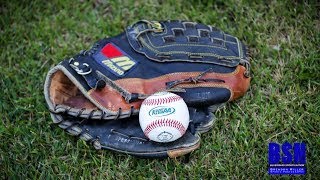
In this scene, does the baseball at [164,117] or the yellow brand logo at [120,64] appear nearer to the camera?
the baseball at [164,117]

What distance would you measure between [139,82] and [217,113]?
0.60 m

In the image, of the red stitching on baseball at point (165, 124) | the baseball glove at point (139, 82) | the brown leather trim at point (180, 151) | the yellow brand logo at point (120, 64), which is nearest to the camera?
the red stitching on baseball at point (165, 124)

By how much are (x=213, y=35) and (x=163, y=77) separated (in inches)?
22.6

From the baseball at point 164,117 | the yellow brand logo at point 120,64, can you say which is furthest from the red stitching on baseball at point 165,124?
the yellow brand logo at point 120,64

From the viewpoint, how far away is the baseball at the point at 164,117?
281 cm

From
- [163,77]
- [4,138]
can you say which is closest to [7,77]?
[4,138]

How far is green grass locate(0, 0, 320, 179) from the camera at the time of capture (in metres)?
2.99

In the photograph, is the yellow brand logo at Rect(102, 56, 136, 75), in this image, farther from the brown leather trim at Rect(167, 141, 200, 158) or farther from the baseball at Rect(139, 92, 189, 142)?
the brown leather trim at Rect(167, 141, 200, 158)

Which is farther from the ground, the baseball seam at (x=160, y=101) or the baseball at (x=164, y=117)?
the baseball seam at (x=160, y=101)

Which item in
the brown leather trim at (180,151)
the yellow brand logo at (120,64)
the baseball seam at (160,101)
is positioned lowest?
the brown leather trim at (180,151)

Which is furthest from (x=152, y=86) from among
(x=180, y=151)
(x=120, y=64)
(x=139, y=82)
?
(x=180, y=151)

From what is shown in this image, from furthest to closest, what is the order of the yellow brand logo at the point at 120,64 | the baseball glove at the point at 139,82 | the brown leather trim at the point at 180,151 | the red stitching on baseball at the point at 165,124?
the yellow brand logo at the point at 120,64 → the baseball glove at the point at 139,82 → the brown leather trim at the point at 180,151 → the red stitching on baseball at the point at 165,124

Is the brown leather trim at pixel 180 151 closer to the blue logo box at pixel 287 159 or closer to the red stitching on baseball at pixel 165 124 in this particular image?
the red stitching on baseball at pixel 165 124

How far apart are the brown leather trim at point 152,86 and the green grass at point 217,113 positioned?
0.14 meters
